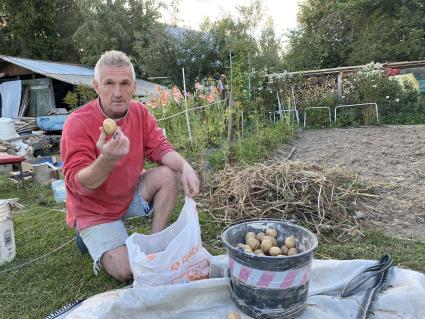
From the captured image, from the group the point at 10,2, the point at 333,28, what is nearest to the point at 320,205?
the point at 333,28

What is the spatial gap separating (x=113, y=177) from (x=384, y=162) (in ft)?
13.7

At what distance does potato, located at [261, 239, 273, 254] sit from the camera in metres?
1.87

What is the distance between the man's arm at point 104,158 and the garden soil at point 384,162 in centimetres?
219

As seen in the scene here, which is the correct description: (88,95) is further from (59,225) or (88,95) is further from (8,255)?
(8,255)

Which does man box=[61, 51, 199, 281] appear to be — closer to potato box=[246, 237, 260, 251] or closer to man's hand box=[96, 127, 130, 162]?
man's hand box=[96, 127, 130, 162]

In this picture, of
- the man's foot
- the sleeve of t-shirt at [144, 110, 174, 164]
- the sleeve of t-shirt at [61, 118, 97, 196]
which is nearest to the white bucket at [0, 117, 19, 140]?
the man's foot

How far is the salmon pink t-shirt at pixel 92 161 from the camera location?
2.13m

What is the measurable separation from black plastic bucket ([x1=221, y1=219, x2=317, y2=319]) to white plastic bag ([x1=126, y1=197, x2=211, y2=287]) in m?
0.22

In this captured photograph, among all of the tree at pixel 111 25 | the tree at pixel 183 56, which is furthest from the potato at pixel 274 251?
the tree at pixel 111 25

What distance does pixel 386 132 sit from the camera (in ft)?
27.2

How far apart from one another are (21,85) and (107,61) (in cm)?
1258

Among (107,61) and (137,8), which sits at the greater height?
(137,8)

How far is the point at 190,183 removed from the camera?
2.21 m

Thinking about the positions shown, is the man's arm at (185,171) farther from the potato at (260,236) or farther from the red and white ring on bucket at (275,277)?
the red and white ring on bucket at (275,277)
